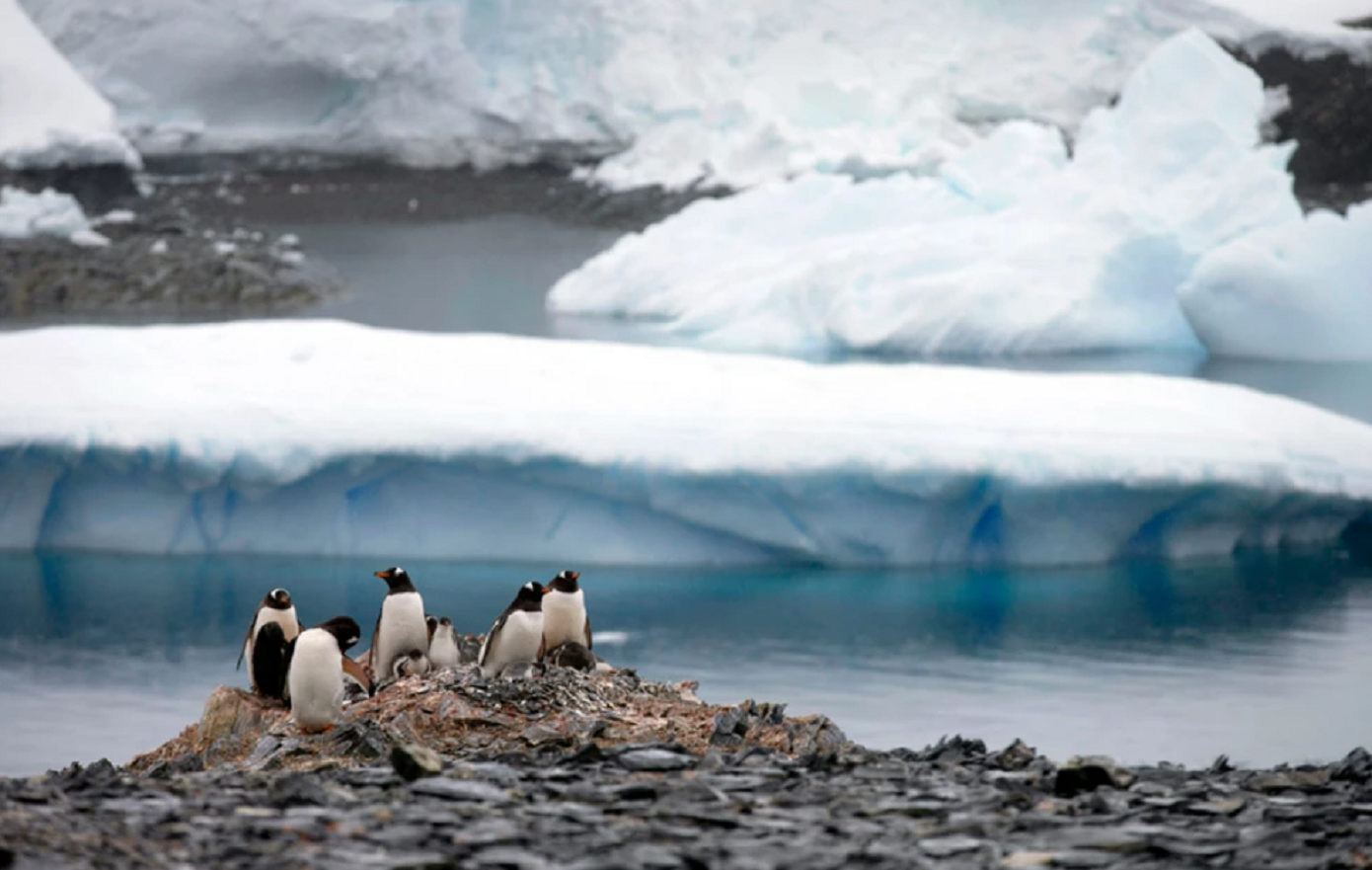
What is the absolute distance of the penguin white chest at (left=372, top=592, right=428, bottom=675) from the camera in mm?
5016

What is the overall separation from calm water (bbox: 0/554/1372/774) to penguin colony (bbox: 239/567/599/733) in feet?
4.22

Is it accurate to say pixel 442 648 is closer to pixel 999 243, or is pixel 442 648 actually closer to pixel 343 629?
pixel 343 629

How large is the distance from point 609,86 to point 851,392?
18.4 m

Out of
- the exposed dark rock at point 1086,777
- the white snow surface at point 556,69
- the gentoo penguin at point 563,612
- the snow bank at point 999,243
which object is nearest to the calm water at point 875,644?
the gentoo penguin at point 563,612

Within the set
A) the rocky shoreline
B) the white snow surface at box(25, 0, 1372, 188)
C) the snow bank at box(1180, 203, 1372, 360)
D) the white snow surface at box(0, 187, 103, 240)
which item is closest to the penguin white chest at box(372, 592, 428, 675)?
the rocky shoreline

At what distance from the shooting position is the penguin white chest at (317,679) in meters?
4.27

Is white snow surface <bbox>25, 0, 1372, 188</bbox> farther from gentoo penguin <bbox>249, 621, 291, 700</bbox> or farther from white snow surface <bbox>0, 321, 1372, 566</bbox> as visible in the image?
gentoo penguin <bbox>249, 621, 291, 700</bbox>

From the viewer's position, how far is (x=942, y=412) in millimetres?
8906

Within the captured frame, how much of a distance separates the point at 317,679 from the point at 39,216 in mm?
18199

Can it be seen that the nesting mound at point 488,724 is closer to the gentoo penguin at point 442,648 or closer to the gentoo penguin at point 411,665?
the gentoo penguin at point 411,665

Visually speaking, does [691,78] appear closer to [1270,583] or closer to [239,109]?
[239,109]

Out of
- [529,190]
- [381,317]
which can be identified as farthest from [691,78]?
[381,317]

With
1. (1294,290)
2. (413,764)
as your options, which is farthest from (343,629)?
(1294,290)

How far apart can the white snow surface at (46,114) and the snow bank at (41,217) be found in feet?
1.51
